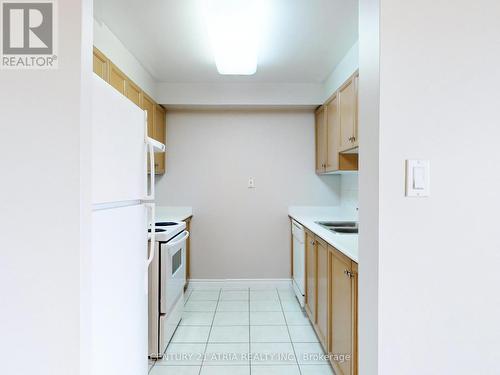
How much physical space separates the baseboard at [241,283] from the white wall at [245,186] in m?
0.06

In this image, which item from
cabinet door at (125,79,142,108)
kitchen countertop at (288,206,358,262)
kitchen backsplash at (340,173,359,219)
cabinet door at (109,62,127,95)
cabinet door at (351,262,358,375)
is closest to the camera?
cabinet door at (351,262,358,375)

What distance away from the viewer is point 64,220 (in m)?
0.91

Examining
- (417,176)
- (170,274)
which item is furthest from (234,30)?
(170,274)

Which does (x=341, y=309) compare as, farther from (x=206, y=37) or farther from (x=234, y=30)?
(x=206, y=37)

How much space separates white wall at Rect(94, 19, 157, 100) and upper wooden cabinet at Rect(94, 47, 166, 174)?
0.06 meters

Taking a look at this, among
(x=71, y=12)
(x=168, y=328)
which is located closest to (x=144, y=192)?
(x=71, y=12)

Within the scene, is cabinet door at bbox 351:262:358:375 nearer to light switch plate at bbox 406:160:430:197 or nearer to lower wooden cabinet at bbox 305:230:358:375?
lower wooden cabinet at bbox 305:230:358:375

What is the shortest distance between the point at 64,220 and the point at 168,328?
171 cm

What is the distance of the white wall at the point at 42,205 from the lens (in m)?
0.90

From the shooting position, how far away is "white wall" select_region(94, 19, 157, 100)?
7.07 feet

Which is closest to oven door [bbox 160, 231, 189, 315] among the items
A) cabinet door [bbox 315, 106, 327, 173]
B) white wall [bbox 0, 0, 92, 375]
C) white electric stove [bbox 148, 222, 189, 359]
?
white electric stove [bbox 148, 222, 189, 359]

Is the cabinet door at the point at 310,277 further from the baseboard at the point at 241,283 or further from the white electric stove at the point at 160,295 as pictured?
the white electric stove at the point at 160,295

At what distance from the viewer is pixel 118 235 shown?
48.7 inches

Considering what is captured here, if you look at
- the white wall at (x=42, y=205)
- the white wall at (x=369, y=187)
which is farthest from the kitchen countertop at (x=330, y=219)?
the white wall at (x=42, y=205)
